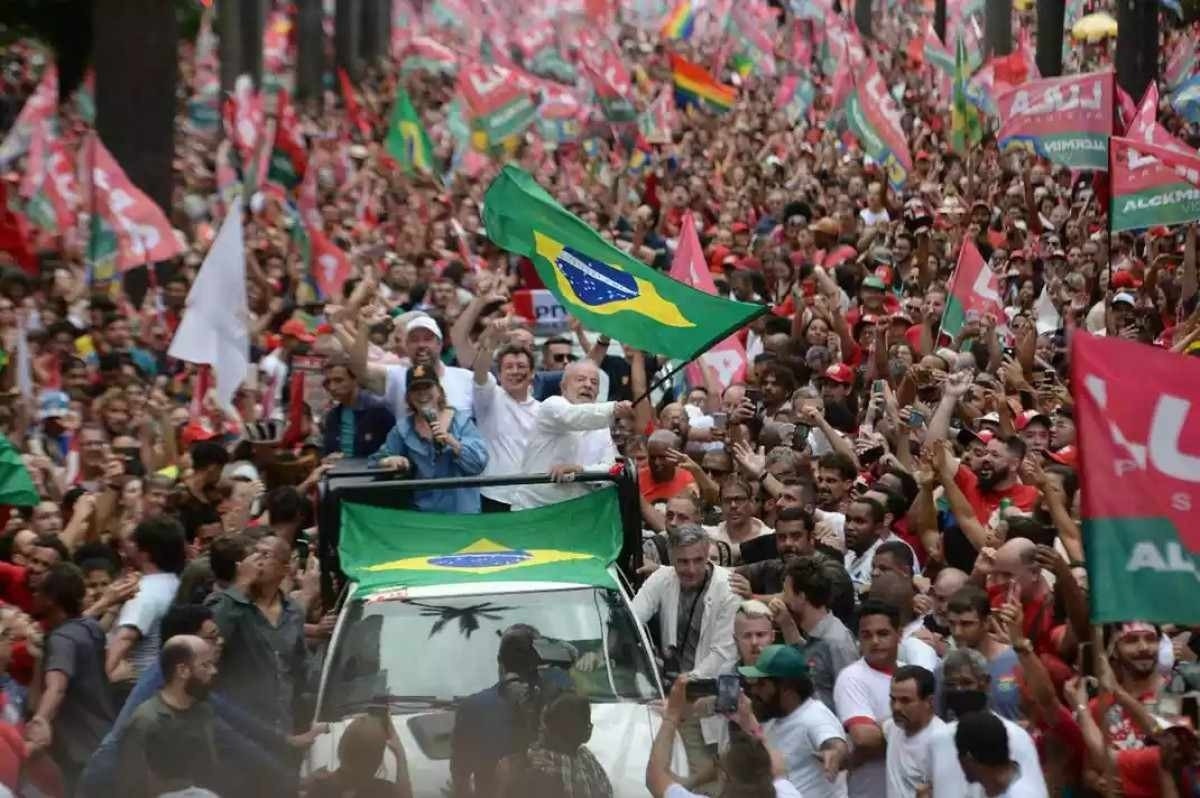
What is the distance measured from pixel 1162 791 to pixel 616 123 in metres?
25.2

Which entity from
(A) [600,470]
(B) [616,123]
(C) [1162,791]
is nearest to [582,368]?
(A) [600,470]

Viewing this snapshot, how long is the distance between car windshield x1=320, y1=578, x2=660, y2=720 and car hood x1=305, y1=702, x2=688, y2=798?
118mm

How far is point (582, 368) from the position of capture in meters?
11.8

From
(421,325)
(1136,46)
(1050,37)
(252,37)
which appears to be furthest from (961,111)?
(252,37)

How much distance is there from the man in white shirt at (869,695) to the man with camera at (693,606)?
0.98 meters

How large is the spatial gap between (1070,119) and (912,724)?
1150 cm

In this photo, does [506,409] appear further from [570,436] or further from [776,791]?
[776,791]

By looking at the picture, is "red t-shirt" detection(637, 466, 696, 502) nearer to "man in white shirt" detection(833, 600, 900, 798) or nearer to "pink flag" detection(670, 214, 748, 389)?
"pink flag" detection(670, 214, 748, 389)

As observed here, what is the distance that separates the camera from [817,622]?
933 centimetres

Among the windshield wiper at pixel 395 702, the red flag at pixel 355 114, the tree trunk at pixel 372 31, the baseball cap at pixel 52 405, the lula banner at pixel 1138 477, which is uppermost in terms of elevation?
the lula banner at pixel 1138 477

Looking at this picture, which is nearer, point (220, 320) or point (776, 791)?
point (776, 791)

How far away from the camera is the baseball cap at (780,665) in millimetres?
8445

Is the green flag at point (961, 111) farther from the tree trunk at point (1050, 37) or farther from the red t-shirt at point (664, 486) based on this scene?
the red t-shirt at point (664, 486)

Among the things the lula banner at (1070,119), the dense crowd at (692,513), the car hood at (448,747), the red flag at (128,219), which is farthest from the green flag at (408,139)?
the car hood at (448,747)
